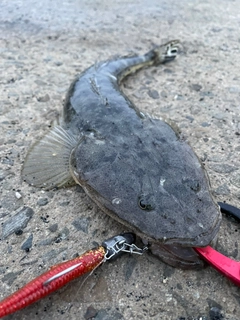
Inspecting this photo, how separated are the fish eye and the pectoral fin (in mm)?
813

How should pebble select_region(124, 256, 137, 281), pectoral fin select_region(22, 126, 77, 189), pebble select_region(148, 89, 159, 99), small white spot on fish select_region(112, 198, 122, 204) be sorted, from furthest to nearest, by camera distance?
pebble select_region(148, 89, 159, 99), pectoral fin select_region(22, 126, 77, 189), small white spot on fish select_region(112, 198, 122, 204), pebble select_region(124, 256, 137, 281)

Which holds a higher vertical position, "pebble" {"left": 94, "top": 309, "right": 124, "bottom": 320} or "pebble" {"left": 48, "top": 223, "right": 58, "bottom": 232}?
"pebble" {"left": 94, "top": 309, "right": 124, "bottom": 320}

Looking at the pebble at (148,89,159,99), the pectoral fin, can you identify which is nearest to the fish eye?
the pectoral fin

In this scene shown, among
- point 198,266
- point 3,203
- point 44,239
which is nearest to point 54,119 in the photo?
point 3,203

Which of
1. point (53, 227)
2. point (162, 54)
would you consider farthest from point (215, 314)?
point (162, 54)

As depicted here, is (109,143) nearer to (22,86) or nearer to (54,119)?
(54,119)

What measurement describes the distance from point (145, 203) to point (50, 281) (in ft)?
2.66

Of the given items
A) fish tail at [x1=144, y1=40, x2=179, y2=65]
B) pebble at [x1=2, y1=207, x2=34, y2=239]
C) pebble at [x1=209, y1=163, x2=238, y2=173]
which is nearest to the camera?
pebble at [x1=2, y1=207, x2=34, y2=239]

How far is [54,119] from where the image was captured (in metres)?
4.14

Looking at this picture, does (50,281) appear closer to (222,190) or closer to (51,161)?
(51,161)

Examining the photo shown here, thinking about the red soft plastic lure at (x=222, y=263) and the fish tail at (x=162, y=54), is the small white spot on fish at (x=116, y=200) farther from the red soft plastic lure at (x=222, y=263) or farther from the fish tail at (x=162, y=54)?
the fish tail at (x=162, y=54)

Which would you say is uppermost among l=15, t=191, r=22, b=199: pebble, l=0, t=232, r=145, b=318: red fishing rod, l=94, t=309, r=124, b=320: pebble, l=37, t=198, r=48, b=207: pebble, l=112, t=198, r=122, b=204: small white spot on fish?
l=112, t=198, r=122, b=204: small white spot on fish

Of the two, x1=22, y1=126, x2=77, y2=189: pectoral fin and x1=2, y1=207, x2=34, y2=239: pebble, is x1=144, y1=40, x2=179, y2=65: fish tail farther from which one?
x1=2, y1=207, x2=34, y2=239: pebble

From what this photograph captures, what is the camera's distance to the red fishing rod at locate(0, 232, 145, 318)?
83.8 inches
